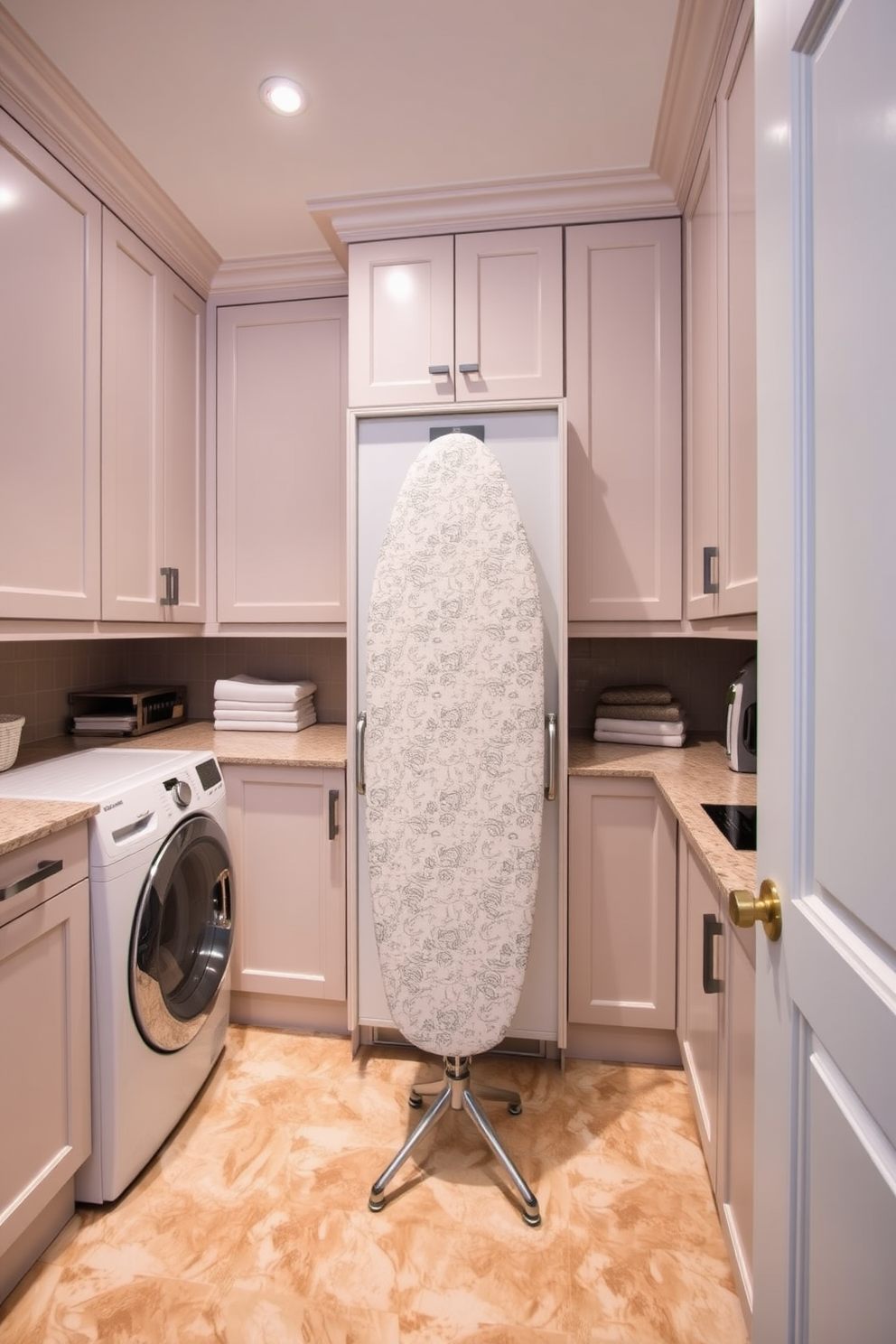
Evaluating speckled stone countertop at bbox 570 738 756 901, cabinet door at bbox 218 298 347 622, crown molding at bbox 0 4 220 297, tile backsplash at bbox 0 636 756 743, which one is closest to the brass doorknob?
Answer: speckled stone countertop at bbox 570 738 756 901

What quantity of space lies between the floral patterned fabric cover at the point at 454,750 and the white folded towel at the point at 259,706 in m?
0.82

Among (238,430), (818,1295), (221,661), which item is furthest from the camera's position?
(221,661)

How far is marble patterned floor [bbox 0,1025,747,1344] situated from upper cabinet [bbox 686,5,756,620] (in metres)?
1.40

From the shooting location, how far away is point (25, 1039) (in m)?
1.32

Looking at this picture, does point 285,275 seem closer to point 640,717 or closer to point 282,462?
point 282,462

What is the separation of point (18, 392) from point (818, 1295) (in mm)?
2170

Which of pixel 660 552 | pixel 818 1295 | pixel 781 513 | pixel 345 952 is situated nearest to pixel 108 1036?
pixel 345 952

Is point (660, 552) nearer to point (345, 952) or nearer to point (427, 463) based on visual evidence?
point (427, 463)

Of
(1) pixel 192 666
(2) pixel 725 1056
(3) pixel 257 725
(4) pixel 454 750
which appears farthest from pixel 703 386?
(1) pixel 192 666

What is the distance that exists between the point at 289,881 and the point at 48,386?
5.27ft

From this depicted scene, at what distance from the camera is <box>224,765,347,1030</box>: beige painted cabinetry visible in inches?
85.3

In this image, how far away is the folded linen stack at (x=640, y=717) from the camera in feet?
7.45

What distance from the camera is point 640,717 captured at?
2.33m

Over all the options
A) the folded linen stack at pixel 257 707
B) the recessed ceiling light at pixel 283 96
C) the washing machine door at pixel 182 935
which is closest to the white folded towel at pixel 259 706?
the folded linen stack at pixel 257 707
